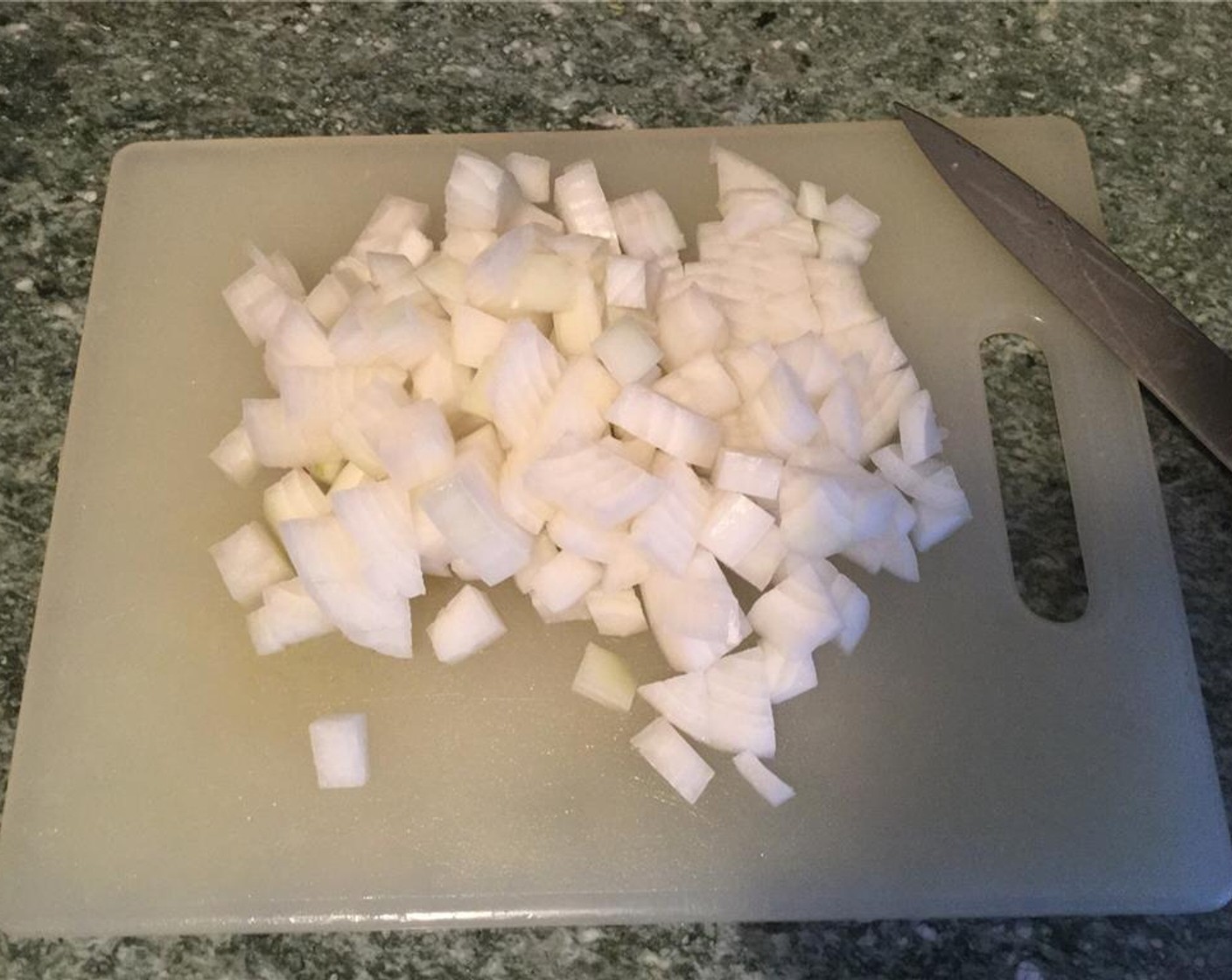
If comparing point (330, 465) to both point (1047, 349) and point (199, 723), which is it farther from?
point (1047, 349)

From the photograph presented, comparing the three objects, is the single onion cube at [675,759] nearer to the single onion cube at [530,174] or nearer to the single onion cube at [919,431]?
the single onion cube at [919,431]

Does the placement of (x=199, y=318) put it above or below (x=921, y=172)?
below

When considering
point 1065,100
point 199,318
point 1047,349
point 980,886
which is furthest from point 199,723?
point 1065,100

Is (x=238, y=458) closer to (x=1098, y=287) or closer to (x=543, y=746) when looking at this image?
(x=543, y=746)

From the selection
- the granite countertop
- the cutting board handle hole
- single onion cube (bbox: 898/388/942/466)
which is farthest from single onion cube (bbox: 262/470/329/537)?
the cutting board handle hole

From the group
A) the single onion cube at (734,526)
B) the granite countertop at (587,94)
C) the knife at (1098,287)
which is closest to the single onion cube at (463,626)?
the single onion cube at (734,526)

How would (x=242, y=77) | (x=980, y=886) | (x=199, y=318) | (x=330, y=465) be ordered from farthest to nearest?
(x=242, y=77), (x=199, y=318), (x=330, y=465), (x=980, y=886)
